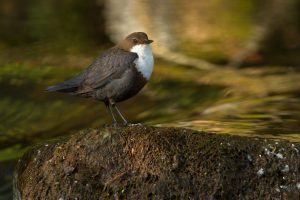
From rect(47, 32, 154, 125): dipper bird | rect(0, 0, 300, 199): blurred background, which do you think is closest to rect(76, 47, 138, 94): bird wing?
rect(47, 32, 154, 125): dipper bird

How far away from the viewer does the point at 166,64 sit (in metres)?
12.0

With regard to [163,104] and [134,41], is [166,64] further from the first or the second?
[134,41]

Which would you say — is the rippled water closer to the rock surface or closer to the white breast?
the white breast

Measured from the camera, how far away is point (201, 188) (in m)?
5.51

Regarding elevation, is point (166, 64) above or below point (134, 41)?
below

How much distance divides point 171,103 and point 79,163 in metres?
4.36

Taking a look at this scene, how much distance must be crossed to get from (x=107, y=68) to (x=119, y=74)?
14 cm

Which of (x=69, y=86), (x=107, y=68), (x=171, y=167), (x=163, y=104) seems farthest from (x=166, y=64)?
(x=171, y=167)

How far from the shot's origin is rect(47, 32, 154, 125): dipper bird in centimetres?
603

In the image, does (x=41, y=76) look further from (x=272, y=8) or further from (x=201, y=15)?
(x=272, y=8)

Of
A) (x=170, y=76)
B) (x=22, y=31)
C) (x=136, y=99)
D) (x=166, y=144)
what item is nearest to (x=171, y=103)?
(x=136, y=99)

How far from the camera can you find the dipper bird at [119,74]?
6.03 m

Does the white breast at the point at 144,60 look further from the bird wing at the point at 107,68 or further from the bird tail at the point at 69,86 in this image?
the bird tail at the point at 69,86

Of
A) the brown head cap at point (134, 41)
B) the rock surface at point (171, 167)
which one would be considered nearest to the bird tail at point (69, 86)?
the brown head cap at point (134, 41)
